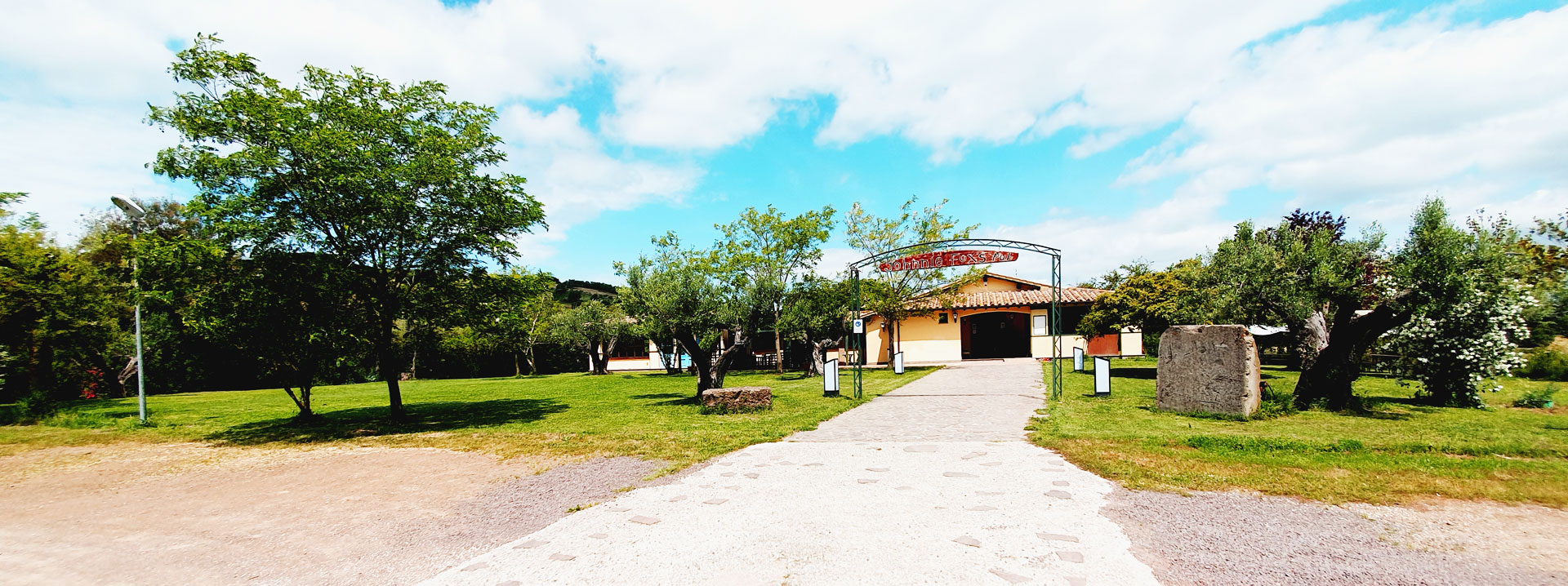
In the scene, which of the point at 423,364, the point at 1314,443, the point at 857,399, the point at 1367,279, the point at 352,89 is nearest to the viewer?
the point at 1314,443

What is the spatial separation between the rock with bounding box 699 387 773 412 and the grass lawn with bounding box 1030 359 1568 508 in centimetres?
495

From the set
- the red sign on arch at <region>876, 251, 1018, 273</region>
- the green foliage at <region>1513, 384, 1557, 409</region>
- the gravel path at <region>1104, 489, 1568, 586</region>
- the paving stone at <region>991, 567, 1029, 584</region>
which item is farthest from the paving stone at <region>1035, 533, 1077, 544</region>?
the green foliage at <region>1513, 384, 1557, 409</region>

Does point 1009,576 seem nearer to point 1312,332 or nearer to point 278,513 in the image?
point 278,513

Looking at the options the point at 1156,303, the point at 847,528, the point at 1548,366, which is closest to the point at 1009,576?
the point at 847,528

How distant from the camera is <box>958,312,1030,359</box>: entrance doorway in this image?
3397 cm

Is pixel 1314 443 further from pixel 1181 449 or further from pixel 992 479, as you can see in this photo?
pixel 992 479

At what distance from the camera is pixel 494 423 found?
11.9m

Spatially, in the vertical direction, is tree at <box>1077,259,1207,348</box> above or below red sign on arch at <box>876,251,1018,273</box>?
below

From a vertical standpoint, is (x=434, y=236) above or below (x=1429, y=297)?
above

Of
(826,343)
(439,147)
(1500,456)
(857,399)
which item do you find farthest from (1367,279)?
(439,147)

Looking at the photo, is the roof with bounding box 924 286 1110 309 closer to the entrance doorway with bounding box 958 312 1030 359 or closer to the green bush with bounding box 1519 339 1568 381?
the entrance doorway with bounding box 958 312 1030 359

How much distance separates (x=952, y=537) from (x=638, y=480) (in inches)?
129

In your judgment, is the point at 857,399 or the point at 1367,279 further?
the point at 1367,279

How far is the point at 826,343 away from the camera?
25.2m
